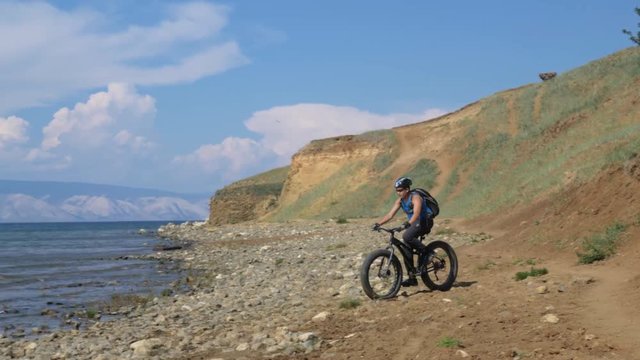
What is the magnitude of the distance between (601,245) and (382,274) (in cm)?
594

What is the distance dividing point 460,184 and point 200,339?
125ft

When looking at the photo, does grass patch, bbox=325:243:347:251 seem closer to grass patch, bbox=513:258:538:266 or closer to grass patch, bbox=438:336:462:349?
grass patch, bbox=513:258:538:266

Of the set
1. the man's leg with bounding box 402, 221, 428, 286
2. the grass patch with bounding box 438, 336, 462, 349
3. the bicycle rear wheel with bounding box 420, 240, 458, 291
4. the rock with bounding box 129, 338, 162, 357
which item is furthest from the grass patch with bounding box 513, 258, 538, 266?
the rock with bounding box 129, 338, 162, 357

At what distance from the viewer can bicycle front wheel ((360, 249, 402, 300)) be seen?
13.1 meters

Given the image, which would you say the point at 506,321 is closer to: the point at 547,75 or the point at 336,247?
the point at 336,247

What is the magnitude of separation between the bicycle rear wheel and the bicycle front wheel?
60 cm

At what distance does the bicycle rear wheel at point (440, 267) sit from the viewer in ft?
44.8

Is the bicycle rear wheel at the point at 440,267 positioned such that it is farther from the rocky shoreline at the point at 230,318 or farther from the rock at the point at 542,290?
the rock at the point at 542,290

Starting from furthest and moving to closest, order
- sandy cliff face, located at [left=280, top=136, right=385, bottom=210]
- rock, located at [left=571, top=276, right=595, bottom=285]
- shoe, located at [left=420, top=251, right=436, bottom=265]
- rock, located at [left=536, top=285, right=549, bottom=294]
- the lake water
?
sandy cliff face, located at [left=280, top=136, right=385, bottom=210], the lake water, shoe, located at [left=420, top=251, right=436, bottom=265], rock, located at [left=571, top=276, right=595, bottom=285], rock, located at [left=536, top=285, right=549, bottom=294]

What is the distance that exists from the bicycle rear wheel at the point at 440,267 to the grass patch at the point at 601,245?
3.67 meters

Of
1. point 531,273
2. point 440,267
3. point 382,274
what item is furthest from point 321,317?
point 531,273

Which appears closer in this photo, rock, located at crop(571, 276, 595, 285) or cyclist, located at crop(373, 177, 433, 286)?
rock, located at crop(571, 276, 595, 285)

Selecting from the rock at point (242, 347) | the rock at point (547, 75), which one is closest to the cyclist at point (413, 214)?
the rock at point (242, 347)

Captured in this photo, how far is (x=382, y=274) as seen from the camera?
1331 centimetres
